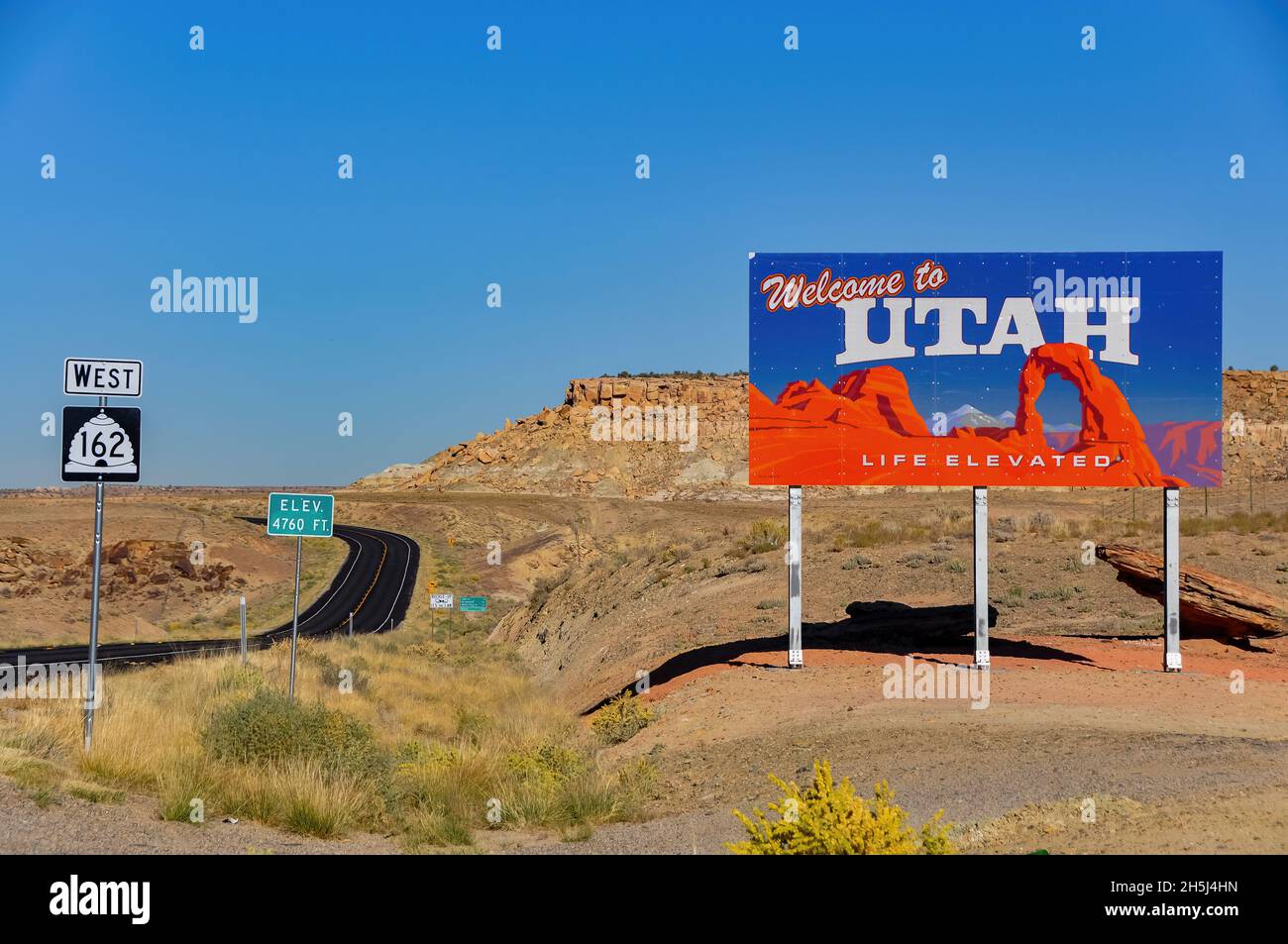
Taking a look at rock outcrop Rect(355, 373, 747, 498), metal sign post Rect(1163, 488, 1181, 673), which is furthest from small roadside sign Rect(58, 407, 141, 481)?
rock outcrop Rect(355, 373, 747, 498)

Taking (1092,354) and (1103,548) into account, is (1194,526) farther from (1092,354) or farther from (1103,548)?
(1092,354)

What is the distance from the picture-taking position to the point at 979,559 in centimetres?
1728

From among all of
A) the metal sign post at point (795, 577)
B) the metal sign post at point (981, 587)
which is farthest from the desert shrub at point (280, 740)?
the metal sign post at point (981, 587)

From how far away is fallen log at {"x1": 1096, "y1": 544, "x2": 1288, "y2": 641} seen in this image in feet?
62.8

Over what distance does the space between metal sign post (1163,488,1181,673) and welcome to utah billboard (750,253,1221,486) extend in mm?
575

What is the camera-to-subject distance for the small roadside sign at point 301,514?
1877cm

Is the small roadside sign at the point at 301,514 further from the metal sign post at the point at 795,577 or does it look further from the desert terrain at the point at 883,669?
the metal sign post at the point at 795,577

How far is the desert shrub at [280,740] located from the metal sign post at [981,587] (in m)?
9.06

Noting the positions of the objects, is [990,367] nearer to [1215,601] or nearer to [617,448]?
[1215,601]

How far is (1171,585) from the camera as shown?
17500 mm

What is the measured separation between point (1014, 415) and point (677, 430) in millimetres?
123971

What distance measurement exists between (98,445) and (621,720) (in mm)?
8498

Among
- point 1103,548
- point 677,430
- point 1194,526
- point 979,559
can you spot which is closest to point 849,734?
point 979,559

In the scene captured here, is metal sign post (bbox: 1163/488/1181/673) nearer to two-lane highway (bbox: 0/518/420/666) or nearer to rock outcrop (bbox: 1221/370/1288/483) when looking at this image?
two-lane highway (bbox: 0/518/420/666)
